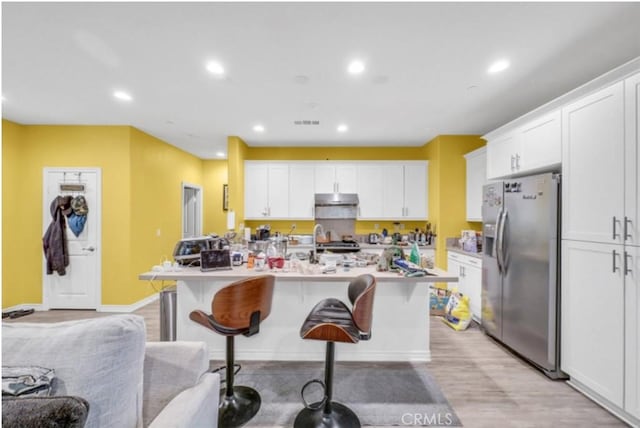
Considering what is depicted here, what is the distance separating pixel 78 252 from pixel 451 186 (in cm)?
595

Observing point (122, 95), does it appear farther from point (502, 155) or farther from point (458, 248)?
point (458, 248)

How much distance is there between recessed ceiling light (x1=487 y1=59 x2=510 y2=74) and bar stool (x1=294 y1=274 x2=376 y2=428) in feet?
7.33

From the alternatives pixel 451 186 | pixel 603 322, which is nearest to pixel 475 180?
pixel 451 186

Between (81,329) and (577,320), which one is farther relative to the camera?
(577,320)

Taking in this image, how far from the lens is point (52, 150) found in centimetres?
398

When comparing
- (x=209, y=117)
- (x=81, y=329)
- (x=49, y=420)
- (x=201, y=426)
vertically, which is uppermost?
(x=209, y=117)

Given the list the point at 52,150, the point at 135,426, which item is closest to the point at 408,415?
the point at 135,426

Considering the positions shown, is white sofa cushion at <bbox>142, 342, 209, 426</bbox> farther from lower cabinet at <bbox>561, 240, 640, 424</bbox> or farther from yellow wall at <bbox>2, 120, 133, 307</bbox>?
yellow wall at <bbox>2, 120, 133, 307</bbox>

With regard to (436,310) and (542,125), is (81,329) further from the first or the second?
(436,310)

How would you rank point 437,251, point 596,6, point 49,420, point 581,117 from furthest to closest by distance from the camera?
point 437,251 → point 581,117 → point 596,6 → point 49,420

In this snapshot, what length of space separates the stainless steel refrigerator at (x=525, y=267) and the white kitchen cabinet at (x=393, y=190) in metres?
1.76

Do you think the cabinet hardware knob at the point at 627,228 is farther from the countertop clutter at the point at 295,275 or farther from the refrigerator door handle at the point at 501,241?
the countertop clutter at the point at 295,275

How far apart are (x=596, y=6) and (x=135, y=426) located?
339 cm

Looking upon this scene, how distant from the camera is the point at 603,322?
1971 millimetres
